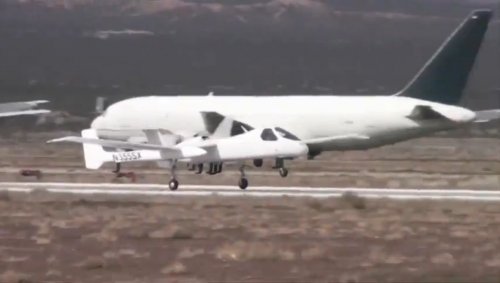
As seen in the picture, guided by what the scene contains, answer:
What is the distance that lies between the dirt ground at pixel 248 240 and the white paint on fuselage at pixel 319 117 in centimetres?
1846

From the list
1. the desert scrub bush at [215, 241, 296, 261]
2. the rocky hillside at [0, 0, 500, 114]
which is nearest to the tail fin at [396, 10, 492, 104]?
the desert scrub bush at [215, 241, 296, 261]

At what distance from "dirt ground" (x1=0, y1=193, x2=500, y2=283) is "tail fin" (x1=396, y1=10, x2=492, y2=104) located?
19052mm

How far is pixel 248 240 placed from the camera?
26547 millimetres

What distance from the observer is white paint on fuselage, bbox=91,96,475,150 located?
56.3m

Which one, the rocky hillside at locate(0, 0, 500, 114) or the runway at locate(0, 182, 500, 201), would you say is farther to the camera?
the rocky hillside at locate(0, 0, 500, 114)

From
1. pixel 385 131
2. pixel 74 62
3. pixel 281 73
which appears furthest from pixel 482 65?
pixel 385 131

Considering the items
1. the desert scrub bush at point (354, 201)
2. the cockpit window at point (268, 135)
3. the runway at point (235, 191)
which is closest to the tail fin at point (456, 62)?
the runway at point (235, 191)

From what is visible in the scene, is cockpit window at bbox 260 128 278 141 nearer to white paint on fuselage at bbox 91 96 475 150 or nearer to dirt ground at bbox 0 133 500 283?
dirt ground at bbox 0 133 500 283

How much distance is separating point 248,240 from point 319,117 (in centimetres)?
3056

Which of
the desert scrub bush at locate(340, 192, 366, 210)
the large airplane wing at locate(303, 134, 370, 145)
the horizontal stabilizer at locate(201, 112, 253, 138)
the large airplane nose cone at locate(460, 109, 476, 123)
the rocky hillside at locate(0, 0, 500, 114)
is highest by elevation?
the large airplane nose cone at locate(460, 109, 476, 123)

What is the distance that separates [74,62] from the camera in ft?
617

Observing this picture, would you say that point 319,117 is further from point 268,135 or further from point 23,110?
point 23,110

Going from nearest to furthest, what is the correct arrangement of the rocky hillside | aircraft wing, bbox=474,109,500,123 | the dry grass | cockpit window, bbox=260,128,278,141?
the dry grass → cockpit window, bbox=260,128,278,141 → aircraft wing, bbox=474,109,500,123 → the rocky hillside

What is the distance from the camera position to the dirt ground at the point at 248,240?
21578 mm
